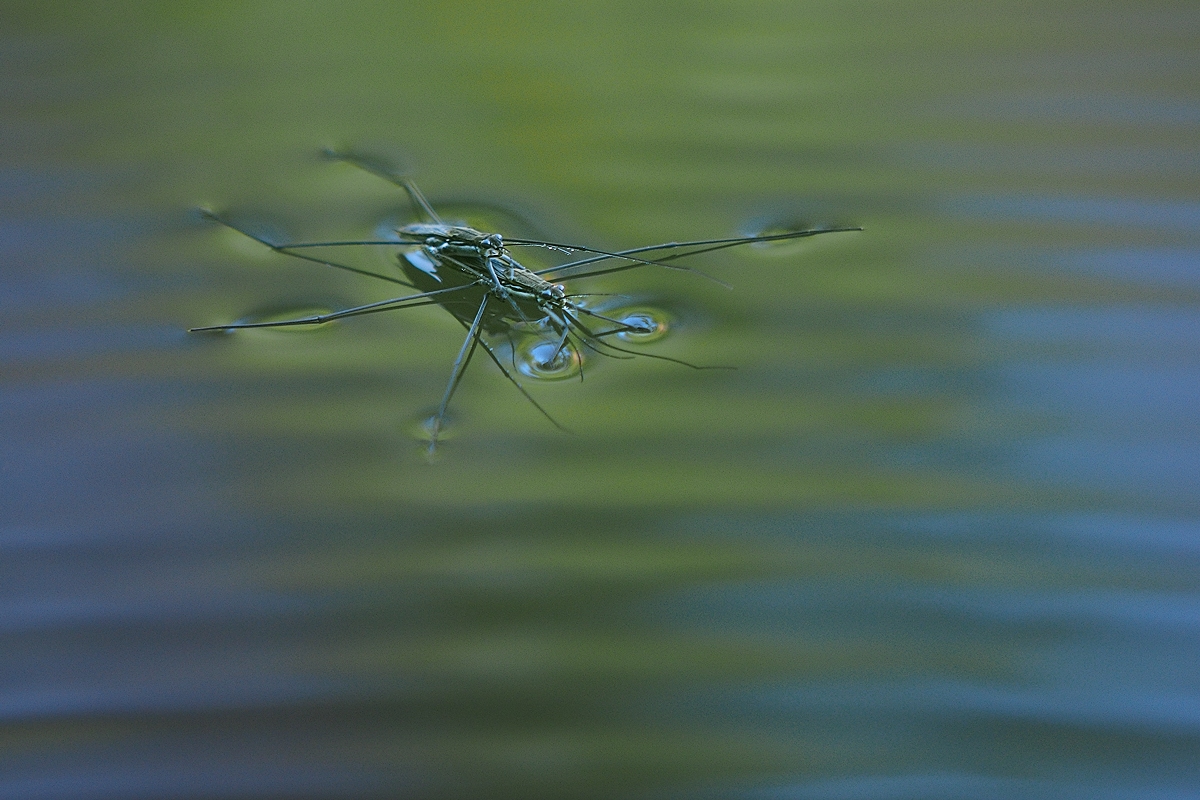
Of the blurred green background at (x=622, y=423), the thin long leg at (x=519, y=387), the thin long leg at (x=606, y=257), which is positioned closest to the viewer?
the blurred green background at (x=622, y=423)

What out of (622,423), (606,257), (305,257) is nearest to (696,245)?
(606,257)

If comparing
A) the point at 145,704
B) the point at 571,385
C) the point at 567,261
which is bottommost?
the point at 145,704

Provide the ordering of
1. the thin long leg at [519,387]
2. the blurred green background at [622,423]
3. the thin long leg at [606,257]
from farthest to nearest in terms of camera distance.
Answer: the thin long leg at [606,257] → the thin long leg at [519,387] → the blurred green background at [622,423]

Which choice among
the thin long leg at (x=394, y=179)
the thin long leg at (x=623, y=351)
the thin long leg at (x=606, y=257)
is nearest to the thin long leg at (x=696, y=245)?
the thin long leg at (x=606, y=257)

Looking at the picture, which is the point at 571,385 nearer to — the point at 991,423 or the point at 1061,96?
the point at 991,423

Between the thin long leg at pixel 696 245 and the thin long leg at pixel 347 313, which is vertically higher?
the thin long leg at pixel 696 245

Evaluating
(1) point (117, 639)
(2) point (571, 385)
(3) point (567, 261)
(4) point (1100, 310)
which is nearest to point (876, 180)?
(4) point (1100, 310)

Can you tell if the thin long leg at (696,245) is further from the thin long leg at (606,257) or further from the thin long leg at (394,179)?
A: the thin long leg at (394,179)
